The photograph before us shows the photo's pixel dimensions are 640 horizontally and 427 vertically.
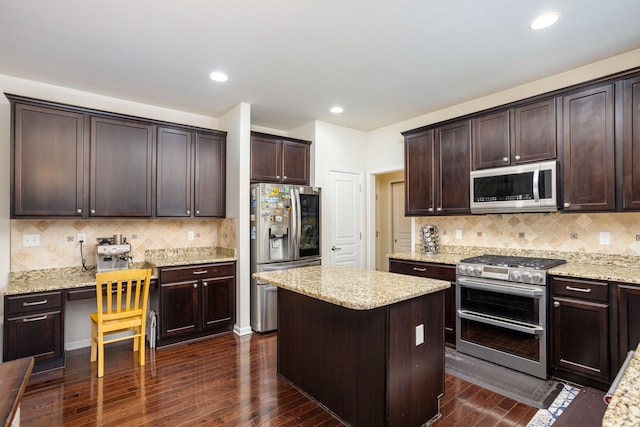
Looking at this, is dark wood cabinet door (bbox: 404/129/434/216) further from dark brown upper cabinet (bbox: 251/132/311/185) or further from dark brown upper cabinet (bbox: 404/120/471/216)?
dark brown upper cabinet (bbox: 251/132/311/185)

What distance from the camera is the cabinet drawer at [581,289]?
2539 mm

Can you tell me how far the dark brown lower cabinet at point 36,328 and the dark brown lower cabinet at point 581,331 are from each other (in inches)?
171

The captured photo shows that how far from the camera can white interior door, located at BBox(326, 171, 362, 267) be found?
488 cm

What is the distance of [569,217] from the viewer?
3238 mm

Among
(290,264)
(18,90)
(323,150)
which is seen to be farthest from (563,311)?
(18,90)

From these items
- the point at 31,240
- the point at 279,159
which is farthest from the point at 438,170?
the point at 31,240

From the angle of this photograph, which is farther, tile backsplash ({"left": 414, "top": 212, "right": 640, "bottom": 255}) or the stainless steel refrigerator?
the stainless steel refrigerator

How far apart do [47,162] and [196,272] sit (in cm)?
176

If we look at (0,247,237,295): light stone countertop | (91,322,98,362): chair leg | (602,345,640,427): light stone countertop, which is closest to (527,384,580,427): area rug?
(602,345,640,427): light stone countertop

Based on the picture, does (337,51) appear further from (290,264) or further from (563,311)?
(563,311)

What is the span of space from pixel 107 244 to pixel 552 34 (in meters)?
4.49

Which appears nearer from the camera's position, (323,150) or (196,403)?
(196,403)

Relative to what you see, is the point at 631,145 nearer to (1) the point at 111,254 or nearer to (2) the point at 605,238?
(2) the point at 605,238

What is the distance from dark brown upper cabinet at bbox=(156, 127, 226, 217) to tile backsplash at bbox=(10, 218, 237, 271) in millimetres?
370
